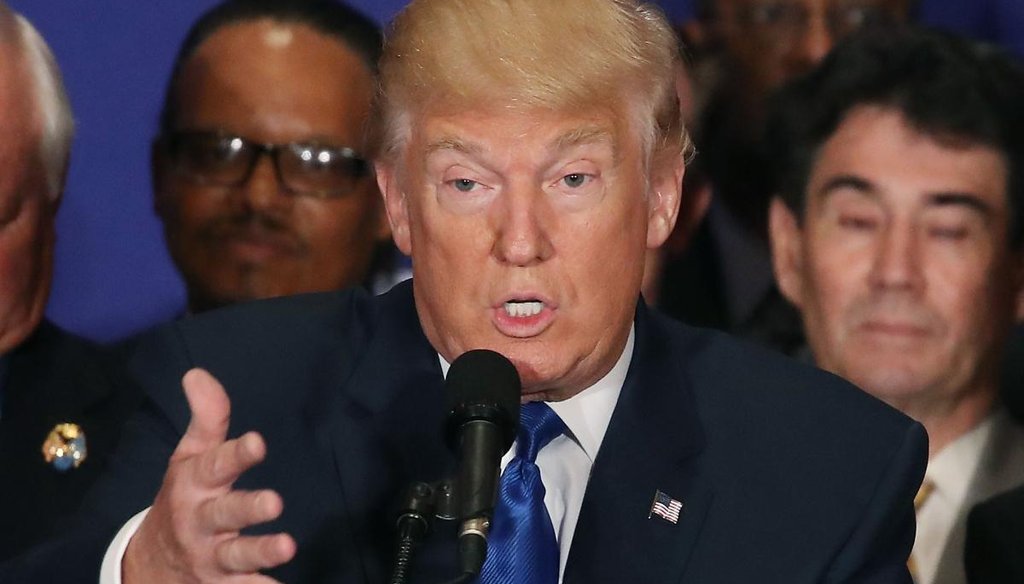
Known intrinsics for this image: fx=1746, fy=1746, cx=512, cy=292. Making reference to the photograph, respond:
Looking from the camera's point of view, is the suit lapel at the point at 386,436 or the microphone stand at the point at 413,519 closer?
the microphone stand at the point at 413,519

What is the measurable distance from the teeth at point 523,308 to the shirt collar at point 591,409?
0.18 metres

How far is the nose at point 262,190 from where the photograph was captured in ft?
10.9

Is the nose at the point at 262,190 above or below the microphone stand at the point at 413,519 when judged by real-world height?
above

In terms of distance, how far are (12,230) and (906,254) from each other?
164 cm

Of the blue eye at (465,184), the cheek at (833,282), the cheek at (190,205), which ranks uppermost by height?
the blue eye at (465,184)

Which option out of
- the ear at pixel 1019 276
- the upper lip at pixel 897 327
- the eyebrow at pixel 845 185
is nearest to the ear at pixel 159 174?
the eyebrow at pixel 845 185

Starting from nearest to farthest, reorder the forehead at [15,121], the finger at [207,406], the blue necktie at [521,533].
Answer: the finger at [207,406] → the blue necktie at [521,533] → the forehead at [15,121]

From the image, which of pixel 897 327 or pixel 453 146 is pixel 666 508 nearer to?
pixel 453 146

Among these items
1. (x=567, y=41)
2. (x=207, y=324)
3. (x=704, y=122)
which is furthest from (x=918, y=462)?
(x=704, y=122)

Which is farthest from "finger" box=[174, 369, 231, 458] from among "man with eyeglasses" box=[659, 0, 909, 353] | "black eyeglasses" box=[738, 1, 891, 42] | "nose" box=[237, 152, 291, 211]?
"black eyeglasses" box=[738, 1, 891, 42]

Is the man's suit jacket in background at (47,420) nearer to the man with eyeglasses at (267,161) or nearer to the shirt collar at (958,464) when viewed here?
the man with eyeglasses at (267,161)

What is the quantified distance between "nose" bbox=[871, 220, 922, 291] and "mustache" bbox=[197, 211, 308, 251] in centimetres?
111

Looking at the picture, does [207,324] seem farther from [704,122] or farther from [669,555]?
[704,122]

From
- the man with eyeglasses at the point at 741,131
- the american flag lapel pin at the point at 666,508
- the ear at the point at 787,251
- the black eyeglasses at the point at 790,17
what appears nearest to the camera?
the american flag lapel pin at the point at 666,508
